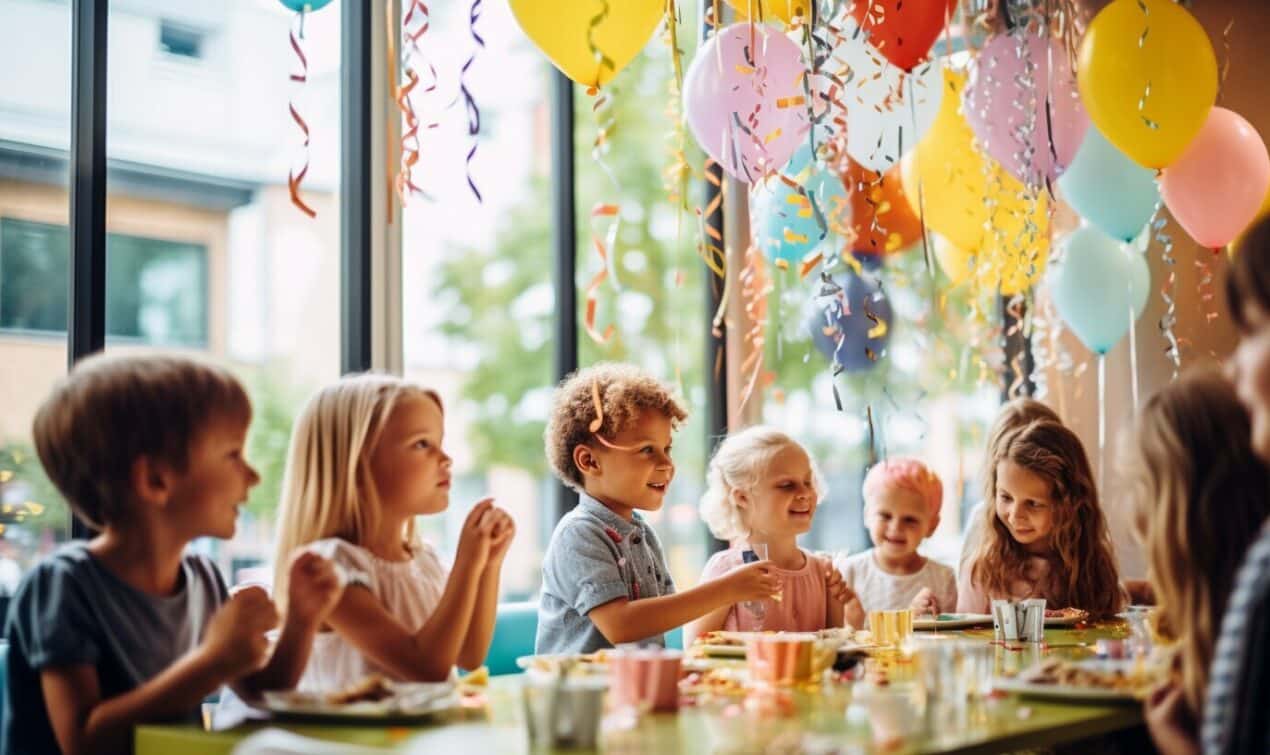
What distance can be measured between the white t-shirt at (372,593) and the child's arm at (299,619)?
0.13 m

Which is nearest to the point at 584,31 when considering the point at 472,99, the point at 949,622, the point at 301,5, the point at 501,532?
the point at 472,99

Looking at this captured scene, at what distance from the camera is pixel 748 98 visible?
3.00m

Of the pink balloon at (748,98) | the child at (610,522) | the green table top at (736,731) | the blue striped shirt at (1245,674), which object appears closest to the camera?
the blue striped shirt at (1245,674)

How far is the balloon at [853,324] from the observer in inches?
150

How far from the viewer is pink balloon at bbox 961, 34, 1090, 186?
133 inches

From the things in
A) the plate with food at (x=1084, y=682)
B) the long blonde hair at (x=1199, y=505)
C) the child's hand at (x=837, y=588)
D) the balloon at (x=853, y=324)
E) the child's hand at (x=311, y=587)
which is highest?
the balloon at (x=853, y=324)

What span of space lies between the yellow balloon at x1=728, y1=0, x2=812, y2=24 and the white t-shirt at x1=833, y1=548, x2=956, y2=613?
54.1 inches

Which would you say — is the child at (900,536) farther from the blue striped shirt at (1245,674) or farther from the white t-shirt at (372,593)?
the blue striped shirt at (1245,674)

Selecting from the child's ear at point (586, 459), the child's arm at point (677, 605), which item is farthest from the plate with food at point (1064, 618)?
the child's ear at point (586, 459)

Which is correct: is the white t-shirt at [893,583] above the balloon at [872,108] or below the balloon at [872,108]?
below

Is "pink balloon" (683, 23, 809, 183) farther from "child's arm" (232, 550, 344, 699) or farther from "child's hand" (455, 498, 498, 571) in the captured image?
"child's arm" (232, 550, 344, 699)

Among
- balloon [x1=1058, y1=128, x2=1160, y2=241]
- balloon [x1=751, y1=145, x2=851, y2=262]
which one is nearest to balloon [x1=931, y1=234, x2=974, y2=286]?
balloon [x1=1058, y1=128, x2=1160, y2=241]

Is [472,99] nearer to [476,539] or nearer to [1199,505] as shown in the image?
[476,539]

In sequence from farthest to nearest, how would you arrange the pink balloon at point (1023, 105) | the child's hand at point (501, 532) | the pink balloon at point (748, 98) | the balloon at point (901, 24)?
the pink balloon at point (1023, 105)
the balloon at point (901, 24)
the pink balloon at point (748, 98)
the child's hand at point (501, 532)
